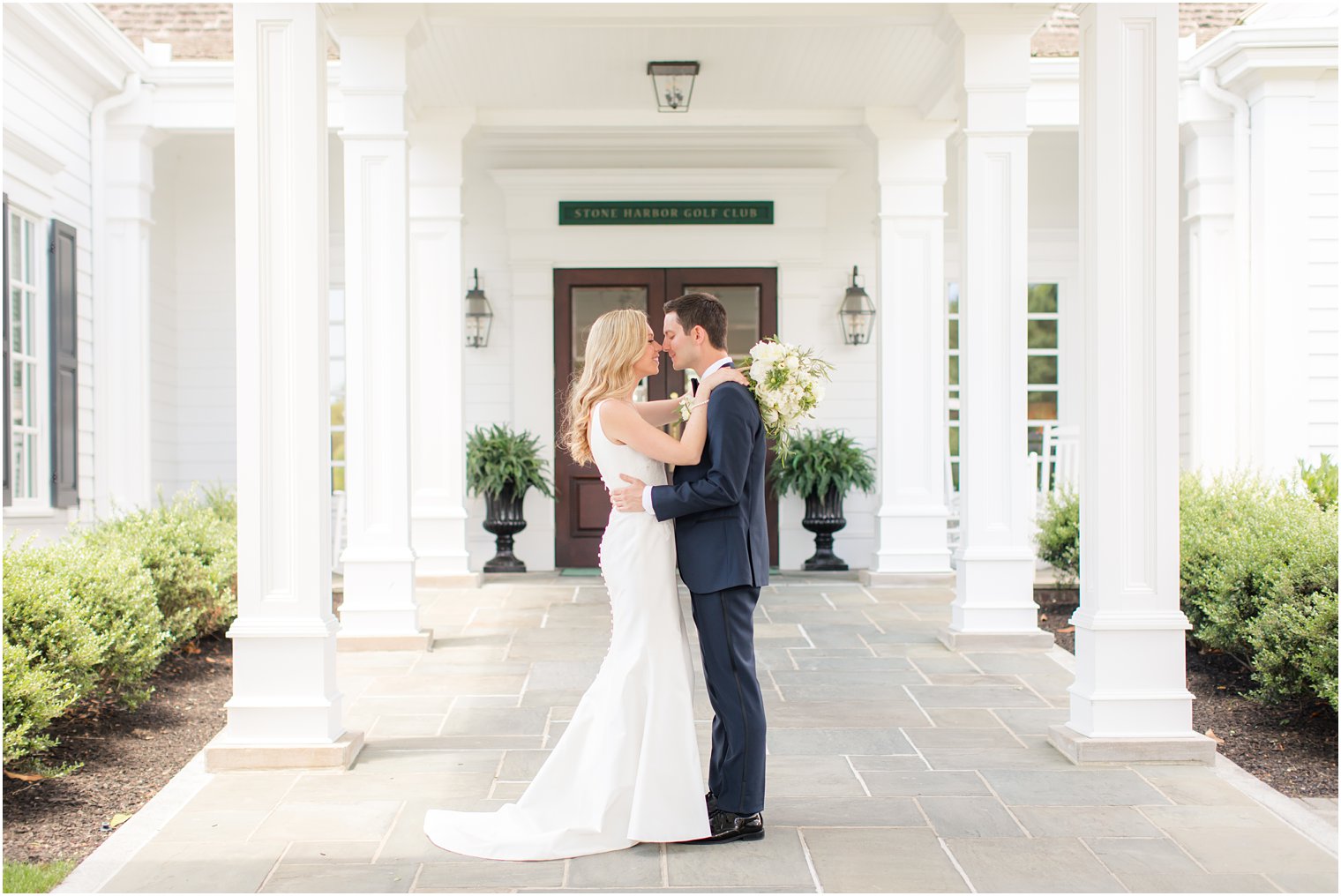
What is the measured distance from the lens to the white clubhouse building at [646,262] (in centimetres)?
462

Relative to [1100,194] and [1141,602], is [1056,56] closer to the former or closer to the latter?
[1100,194]

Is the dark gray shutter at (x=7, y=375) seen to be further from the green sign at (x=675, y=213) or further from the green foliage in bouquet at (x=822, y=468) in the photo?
the green foliage in bouquet at (x=822, y=468)

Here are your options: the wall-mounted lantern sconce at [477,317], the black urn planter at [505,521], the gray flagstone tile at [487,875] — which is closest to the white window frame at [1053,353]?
the black urn planter at [505,521]

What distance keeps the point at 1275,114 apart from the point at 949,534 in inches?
168

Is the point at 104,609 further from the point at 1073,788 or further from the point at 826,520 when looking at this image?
the point at 826,520

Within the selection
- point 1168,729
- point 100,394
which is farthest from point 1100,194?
point 100,394

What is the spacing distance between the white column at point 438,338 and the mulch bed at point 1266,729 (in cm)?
514

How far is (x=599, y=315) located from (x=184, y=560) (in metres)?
5.22

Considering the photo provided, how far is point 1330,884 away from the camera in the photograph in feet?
10.7

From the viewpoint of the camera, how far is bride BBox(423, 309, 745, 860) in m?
3.54

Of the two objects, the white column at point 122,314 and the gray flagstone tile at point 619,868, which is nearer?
the gray flagstone tile at point 619,868

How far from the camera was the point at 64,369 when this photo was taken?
869 centimetres

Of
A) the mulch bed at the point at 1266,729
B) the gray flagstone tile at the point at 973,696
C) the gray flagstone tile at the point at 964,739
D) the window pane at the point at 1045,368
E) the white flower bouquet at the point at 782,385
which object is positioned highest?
the window pane at the point at 1045,368

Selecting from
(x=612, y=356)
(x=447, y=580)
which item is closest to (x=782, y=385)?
(x=612, y=356)
